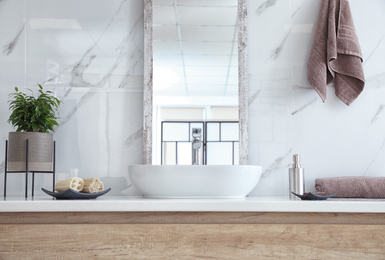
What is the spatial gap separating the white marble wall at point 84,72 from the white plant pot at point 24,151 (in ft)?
0.59

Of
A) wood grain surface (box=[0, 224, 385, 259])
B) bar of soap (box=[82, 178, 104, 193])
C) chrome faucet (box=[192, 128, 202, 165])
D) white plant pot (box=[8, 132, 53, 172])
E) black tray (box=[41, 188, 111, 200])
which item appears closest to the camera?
wood grain surface (box=[0, 224, 385, 259])

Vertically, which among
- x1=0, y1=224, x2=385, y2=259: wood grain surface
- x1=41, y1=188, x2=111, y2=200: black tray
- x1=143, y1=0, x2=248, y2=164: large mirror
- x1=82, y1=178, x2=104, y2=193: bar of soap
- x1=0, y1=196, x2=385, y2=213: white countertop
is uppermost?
x1=143, y1=0, x2=248, y2=164: large mirror

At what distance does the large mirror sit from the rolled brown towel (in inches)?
14.5

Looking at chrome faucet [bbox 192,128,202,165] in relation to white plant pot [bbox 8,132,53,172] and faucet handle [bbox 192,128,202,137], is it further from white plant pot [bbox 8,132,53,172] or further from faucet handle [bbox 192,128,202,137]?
white plant pot [bbox 8,132,53,172]

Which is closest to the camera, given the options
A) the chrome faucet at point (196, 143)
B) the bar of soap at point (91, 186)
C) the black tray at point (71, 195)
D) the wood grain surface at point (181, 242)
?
the wood grain surface at point (181, 242)

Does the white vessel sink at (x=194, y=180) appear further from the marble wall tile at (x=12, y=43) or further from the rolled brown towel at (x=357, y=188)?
the marble wall tile at (x=12, y=43)

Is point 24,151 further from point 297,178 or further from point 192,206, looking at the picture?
point 297,178

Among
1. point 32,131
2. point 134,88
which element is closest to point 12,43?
point 32,131

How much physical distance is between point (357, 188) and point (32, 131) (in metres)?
1.28

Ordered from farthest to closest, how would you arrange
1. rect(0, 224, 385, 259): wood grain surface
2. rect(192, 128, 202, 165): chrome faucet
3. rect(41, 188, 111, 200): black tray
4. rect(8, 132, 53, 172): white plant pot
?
rect(192, 128, 202, 165): chrome faucet
rect(8, 132, 53, 172): white plant pot
rect(41, 188, 111, 200): black tray
rect(0, 224, 385, 259): wood grain surface

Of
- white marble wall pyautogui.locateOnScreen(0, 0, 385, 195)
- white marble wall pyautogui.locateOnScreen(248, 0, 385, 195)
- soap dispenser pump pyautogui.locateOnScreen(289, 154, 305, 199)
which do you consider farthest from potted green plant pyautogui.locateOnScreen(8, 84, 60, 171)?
soap dispenser pump pyautogui.locateOnScreen(289, 154, 305, 199)

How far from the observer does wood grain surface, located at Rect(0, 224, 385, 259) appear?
4.58 feet

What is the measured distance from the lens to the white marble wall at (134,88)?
1.95m

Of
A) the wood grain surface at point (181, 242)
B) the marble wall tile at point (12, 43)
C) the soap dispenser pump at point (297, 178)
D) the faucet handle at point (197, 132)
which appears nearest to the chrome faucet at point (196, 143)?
the faucet handle at point (197, 132)
